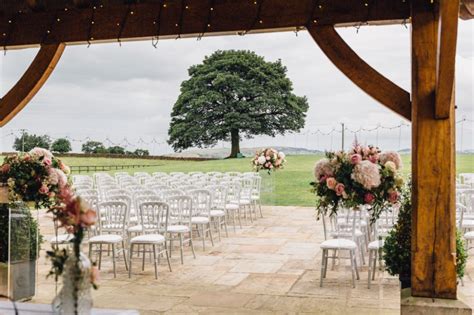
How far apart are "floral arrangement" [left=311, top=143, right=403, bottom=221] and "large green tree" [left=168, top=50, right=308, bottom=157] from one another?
2050 centimetres

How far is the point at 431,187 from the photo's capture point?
15.6 ft

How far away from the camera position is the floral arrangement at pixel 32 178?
5754 mm

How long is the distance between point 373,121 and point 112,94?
14.9 meters

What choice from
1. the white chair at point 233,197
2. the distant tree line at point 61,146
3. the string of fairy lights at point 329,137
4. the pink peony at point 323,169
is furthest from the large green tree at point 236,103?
the pink peony at point 323,169

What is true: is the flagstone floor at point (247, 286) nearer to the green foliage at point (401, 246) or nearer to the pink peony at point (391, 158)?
the green foliage at point (401, 246)

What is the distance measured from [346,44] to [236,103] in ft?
69.4

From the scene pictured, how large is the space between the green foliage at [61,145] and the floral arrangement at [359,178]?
15502 millimetres

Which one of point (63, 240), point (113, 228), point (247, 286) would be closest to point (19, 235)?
point (63, 240)

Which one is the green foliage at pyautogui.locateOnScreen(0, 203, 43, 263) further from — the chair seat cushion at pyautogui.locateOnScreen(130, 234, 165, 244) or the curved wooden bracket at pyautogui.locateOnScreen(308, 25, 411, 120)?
the curved wooden bracket at pyautogui.locateOnScreen(308, 25, 411, 120)

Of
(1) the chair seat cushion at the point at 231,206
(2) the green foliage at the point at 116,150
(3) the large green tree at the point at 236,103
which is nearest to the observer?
(1) the chair seat cushion at the point at 231,206

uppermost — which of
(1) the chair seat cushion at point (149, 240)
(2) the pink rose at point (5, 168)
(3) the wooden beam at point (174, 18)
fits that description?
(3) the wooden beam at point (174, 18)

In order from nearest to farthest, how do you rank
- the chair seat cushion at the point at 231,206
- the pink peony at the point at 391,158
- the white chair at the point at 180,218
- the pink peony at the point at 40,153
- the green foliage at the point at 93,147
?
the pink peony at the point at 391,158
the pink peony at the point at 40,153
the white chair at the point at 180,218
the chair seat cushion at the point at 231,206
the green foliage at the point at 93,147

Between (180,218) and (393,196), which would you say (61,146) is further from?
(393,196)

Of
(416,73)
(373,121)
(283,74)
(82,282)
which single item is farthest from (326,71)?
(82,282)
